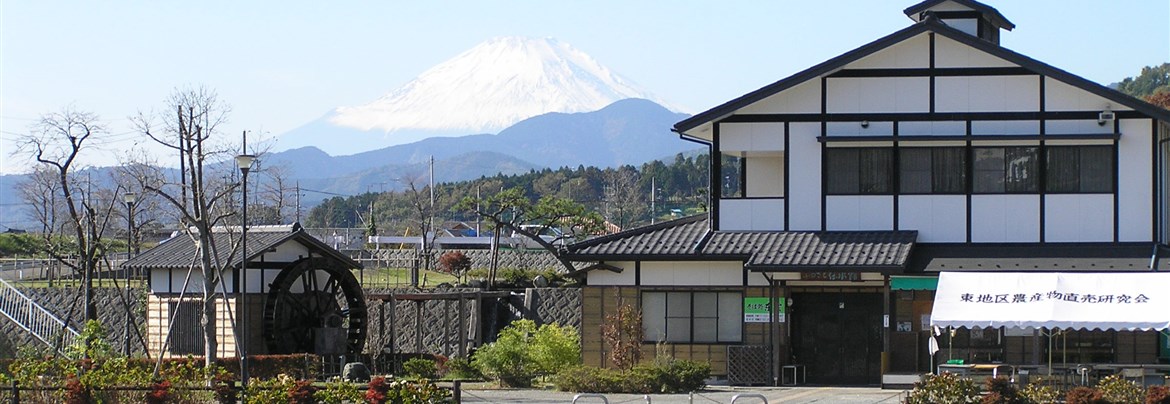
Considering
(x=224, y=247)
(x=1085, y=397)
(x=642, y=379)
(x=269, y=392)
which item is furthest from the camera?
(x=224, y=247)

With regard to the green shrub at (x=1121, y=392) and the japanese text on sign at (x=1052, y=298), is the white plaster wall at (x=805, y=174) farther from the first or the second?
the green shrub at (x=1121, y=392)

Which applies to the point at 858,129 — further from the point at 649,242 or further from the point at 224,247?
the point at 224,247

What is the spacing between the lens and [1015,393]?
69.2 ft

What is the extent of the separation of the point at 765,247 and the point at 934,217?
3.42 metres

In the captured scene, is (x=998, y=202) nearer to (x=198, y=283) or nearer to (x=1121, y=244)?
(x=1121, y=244)

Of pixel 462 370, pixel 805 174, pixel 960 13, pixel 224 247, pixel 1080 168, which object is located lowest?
pixel 462 370

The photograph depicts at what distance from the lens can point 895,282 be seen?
28.6 meters

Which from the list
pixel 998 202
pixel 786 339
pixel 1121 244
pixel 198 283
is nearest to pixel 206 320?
pixel 198 283

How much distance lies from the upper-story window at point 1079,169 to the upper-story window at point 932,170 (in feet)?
5.42

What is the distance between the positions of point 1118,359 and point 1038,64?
18.8 feet

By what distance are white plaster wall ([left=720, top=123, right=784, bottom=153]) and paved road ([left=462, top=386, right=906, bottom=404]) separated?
16.7 ft

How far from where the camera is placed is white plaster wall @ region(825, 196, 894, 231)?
98.5ft

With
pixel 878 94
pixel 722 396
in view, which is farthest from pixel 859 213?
pixel 722 396

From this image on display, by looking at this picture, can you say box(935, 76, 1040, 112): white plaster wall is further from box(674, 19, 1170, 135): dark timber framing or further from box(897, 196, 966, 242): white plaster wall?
box(897, 196, 966, 242): white plaster wall
